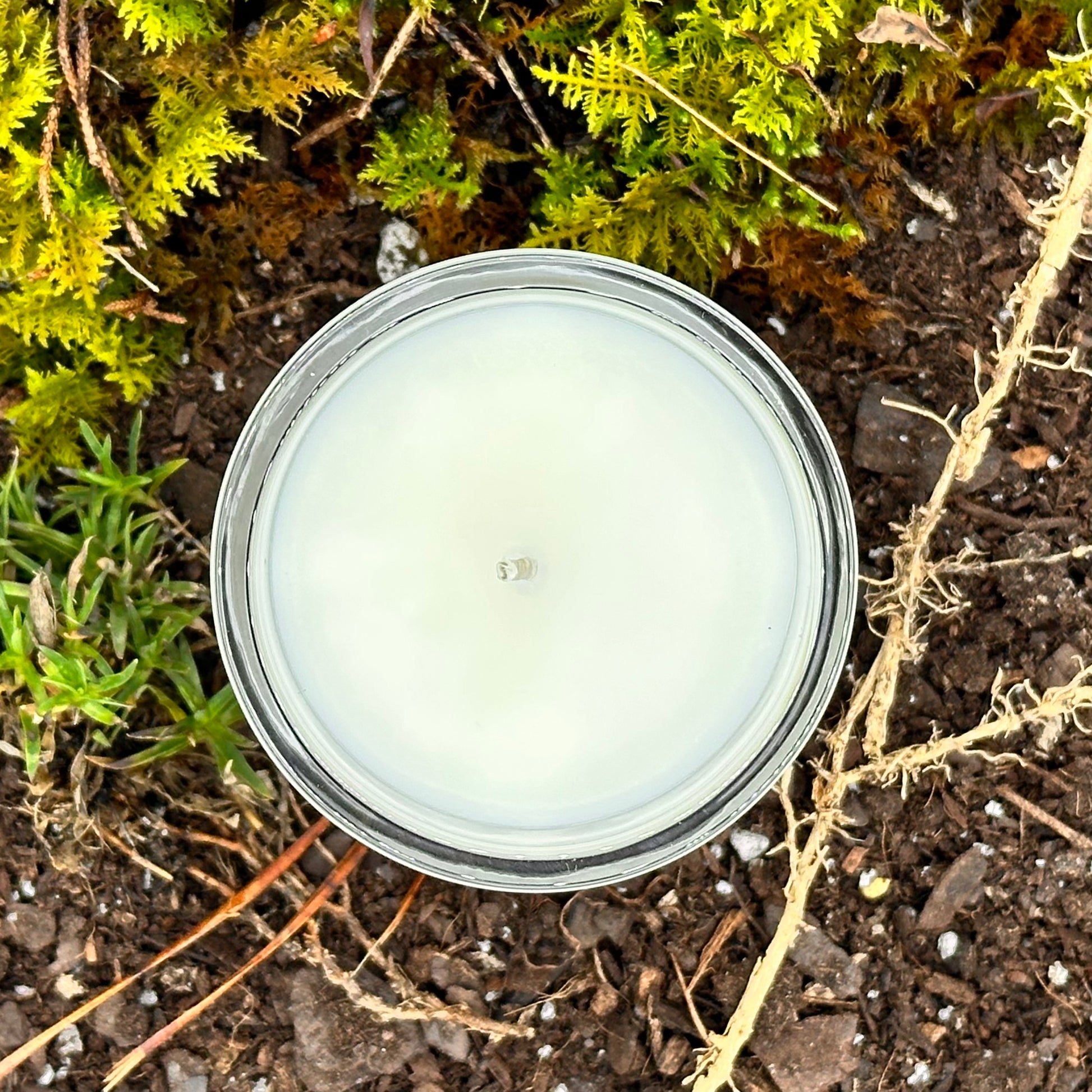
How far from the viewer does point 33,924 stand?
125 cm

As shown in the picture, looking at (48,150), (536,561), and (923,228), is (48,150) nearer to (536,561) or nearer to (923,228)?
(536,561)

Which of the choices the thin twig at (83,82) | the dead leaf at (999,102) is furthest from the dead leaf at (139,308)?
the dead leaf at (999,102)

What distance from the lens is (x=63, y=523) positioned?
126cm

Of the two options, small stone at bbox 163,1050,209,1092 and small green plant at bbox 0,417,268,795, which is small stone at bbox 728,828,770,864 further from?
small stone at bbox 163,1050,209,1092

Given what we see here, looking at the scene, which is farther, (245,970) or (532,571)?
(245,970)

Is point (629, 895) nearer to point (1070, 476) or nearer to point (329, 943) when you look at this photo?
point (329, 943)

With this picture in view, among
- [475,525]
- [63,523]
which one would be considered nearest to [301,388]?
[475,525]

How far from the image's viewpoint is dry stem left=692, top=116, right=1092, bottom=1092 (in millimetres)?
1160

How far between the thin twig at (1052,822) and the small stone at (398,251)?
2.91 feet

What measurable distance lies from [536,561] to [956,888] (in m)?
0.66

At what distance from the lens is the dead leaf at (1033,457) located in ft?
4.16

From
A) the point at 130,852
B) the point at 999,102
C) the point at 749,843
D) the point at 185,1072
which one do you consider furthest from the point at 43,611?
the point at 999,102

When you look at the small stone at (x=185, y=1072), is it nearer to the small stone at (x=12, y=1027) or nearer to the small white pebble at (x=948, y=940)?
the small stone at (x=12, y=1027)

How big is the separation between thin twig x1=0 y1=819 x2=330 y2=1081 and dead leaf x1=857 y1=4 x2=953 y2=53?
0.99 meters
